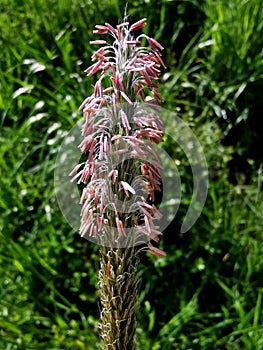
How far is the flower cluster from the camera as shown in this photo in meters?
1.45

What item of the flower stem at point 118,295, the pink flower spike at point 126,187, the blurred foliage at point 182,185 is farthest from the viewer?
the blurred foliage at point 182,185

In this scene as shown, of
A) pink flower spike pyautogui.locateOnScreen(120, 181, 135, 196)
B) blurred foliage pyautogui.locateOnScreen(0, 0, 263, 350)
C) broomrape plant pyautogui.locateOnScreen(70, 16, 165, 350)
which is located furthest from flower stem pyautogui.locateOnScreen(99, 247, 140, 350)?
blurred foliage pyautogui.locateOnScreen(0, 0, 263, 350)

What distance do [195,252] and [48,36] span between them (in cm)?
160

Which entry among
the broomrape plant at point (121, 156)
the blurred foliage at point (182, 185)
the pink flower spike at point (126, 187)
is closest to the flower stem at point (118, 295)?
the broomrape plant at point (121, 156)

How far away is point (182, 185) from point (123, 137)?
179cm

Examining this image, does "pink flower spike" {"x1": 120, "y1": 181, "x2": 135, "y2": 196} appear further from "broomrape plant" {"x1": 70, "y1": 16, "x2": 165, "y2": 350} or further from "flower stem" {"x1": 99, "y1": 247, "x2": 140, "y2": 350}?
"flower stem" {"x1": 99, "y1": 247, "x2": 140, "y2": 350}

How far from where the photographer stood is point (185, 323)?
9.91ft

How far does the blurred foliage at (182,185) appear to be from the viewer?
9.96ft

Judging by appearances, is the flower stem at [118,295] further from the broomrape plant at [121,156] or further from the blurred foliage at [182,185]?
the blurred foliage at [182,185]

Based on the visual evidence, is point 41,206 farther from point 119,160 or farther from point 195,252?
point 119,160

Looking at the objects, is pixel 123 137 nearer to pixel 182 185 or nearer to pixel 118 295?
pixel 118 295

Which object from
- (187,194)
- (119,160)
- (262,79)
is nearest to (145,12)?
(262,79)

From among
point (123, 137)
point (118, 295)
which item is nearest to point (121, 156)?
point (123, 137)

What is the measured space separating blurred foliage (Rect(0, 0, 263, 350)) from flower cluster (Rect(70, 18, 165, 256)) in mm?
1505
